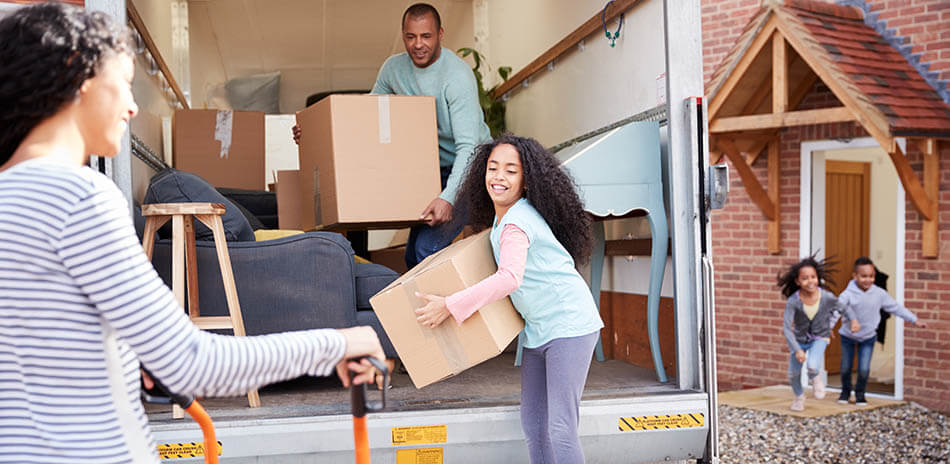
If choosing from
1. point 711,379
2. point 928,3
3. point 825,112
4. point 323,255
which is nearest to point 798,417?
point 825,112

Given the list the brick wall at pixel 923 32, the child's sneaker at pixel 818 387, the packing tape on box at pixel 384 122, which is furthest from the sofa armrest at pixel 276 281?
the brick wall at pixel 923 32

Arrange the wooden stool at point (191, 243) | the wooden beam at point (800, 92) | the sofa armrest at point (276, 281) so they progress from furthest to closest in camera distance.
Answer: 1. the wooden beam at point (800, 92)
2. the sofa armrest at point (276, 281)
3. the wooden stool at point (191, 243)

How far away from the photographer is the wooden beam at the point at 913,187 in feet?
22.1

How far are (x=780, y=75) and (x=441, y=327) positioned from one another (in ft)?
17.7

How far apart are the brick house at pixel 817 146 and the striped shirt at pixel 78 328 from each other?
6.41 m

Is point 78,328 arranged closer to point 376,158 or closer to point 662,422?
point 662,422

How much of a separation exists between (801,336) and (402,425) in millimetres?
5158

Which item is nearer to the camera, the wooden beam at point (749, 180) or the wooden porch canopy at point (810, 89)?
the wooden porch canopy at point (810, 89)

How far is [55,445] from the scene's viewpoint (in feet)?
3.50

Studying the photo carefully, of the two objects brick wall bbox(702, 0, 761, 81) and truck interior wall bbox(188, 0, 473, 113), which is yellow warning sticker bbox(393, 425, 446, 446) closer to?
truck interior wall bbox(188, 0, 473, 113)

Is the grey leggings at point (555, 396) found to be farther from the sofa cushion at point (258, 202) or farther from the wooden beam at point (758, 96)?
the wooden beam at point (758, 96)

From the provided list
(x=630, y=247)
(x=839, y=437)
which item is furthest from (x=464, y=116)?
(x=839, y=437)

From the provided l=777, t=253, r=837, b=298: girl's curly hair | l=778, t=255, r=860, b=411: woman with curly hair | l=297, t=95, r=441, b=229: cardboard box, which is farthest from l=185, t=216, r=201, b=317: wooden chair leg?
l=777, t=253, r=837, b=298: girl's curly hair

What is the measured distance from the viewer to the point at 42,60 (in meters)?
1.08
